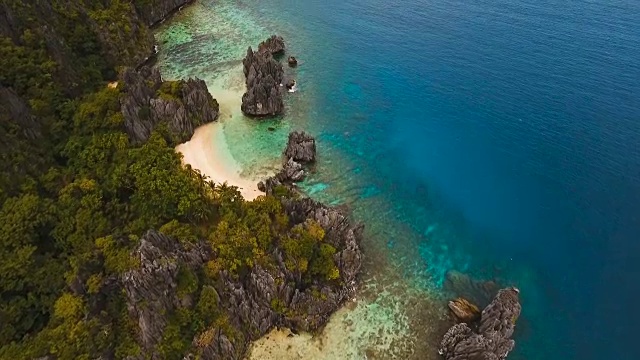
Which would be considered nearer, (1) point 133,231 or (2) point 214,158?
(1) point 133,231

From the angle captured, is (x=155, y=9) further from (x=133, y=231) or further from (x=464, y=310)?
(x=464, y=310)

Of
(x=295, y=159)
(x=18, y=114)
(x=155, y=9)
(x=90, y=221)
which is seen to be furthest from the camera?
(x=155, y=9)

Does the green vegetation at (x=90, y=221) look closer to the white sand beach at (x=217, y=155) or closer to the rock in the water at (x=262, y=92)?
the white sand beach at (x=217, y=155)

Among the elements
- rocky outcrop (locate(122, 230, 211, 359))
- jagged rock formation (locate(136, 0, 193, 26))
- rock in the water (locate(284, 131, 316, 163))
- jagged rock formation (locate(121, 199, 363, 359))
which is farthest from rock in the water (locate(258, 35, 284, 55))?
rocky outcrop (locate(122, 230, 211, 359))

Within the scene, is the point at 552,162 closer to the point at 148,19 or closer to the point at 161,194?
the point at 161,194

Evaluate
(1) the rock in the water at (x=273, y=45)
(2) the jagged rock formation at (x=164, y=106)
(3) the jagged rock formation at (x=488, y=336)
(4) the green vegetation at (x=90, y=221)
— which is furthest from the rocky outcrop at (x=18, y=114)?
(3) the jagged rock formation at (x=488, y=336)

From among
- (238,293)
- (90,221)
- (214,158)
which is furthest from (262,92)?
(238,293)
